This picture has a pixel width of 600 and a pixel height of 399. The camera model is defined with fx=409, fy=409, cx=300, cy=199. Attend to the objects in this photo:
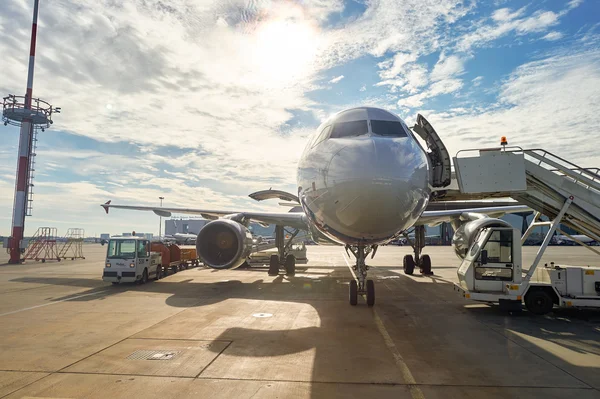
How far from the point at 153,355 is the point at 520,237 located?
8.95 m

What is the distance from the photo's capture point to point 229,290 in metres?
13.8

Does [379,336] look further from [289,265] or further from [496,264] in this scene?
[289,265]

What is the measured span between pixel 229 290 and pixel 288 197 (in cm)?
552

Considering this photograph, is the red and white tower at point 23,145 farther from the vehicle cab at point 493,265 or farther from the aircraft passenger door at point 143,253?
the vehicle cab at point 493,265

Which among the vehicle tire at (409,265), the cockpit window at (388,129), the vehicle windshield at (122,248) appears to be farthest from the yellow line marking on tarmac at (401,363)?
the vehicle tire at (409,265)

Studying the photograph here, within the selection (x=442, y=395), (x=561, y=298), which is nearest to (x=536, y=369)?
(x=442, y=395)

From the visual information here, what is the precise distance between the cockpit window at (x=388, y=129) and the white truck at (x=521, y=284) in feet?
12.1

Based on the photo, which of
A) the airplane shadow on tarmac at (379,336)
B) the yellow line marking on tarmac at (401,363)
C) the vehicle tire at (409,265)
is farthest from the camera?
the vehicle tire at (409,265)

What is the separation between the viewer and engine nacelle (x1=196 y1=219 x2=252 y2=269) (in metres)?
13.1

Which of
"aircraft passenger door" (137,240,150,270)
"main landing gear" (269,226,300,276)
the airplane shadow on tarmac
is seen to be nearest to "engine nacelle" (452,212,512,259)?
the airplane shadow on tarmac

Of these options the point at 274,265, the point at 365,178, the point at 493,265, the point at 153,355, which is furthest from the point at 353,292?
the point at 274,265

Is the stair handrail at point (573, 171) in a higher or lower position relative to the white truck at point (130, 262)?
higher

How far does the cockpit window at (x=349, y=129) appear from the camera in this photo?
8.69m

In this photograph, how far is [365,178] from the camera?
7.18 meters
